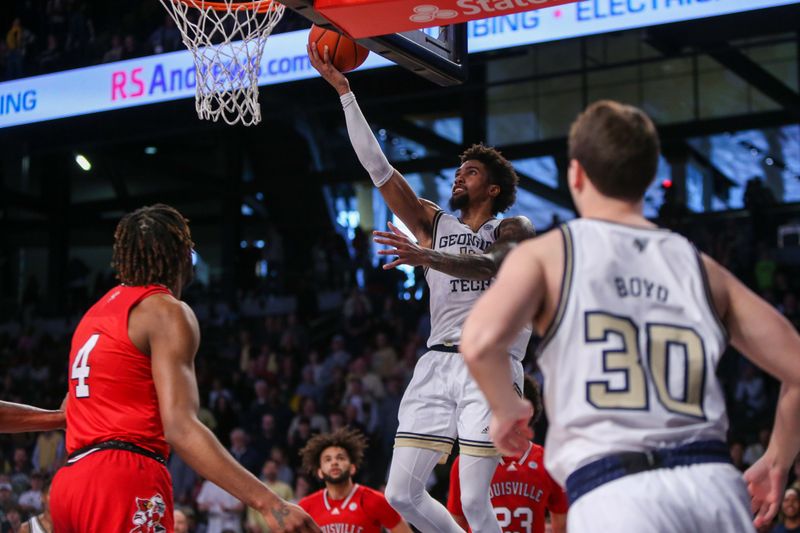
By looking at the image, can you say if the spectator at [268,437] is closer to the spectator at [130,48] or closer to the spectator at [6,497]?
the spectator at [6,497]

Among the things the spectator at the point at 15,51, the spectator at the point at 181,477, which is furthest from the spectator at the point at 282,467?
the spectator at the point at 15,51

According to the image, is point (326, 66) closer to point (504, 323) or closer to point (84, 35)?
point (504, 323)

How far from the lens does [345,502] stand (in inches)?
307

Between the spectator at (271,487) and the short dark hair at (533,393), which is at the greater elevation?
the short dark hair at (533,393)

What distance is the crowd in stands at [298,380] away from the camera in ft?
40.9

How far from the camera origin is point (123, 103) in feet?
41.0

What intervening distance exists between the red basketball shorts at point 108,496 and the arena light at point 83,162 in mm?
19371

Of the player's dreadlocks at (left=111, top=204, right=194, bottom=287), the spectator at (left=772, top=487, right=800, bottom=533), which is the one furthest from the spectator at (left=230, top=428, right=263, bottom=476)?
the player's dreadlocks at (left=111, top=204, right=194, bottom=287)

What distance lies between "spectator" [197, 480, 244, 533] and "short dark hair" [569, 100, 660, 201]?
972 cm

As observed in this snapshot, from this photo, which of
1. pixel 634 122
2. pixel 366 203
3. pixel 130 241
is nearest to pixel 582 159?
pixel 634 122

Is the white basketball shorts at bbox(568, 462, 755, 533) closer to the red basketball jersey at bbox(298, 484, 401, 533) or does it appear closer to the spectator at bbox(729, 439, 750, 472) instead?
the red basketball jersey at bbox(298, 484, 401, 533)

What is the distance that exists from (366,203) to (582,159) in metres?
20.4

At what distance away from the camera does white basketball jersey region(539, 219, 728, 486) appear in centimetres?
296

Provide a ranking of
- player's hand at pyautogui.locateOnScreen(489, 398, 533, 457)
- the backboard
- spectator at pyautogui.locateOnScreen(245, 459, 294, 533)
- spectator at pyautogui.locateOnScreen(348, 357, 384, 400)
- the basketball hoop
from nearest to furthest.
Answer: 1. player's hand at pyautogui.locateOnScreen(489, 398, 533, 457)
2. the backboard
3. the basketball hoop
4. spectator at pyautogui.locateOnScreen(245, 459, 294, 533)
5. spectator at pyautogui.locateOnScreen(348, 357, 384, 400)
